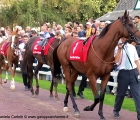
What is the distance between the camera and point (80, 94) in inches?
450

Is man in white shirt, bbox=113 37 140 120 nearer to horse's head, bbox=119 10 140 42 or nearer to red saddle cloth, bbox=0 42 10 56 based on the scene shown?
horse's head, bbox=119 10 140 42

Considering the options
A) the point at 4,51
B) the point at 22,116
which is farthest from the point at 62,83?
the point at 22,116

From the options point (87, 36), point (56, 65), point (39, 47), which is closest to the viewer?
point (56, 65)

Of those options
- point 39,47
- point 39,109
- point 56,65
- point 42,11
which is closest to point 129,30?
point 56,65

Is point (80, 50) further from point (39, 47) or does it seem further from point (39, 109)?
point (39, 47)

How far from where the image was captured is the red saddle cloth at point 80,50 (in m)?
8.24

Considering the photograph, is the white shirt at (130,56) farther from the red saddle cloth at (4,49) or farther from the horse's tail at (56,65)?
the red saddle cloth at (4,49)

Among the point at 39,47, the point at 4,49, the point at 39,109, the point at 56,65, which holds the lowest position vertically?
the point at 39,109

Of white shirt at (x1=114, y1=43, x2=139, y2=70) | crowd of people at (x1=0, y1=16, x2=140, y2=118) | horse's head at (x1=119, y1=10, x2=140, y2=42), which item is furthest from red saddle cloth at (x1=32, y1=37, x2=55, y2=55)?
horse's head at (x1=119, y1=10, x2=140, y2=42)

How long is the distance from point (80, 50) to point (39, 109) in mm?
2093

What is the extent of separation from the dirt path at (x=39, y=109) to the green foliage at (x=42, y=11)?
1907cm

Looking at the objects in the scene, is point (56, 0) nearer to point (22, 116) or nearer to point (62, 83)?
point (62, 83)

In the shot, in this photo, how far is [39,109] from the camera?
9297 millimetres

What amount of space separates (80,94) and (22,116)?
138 inches
